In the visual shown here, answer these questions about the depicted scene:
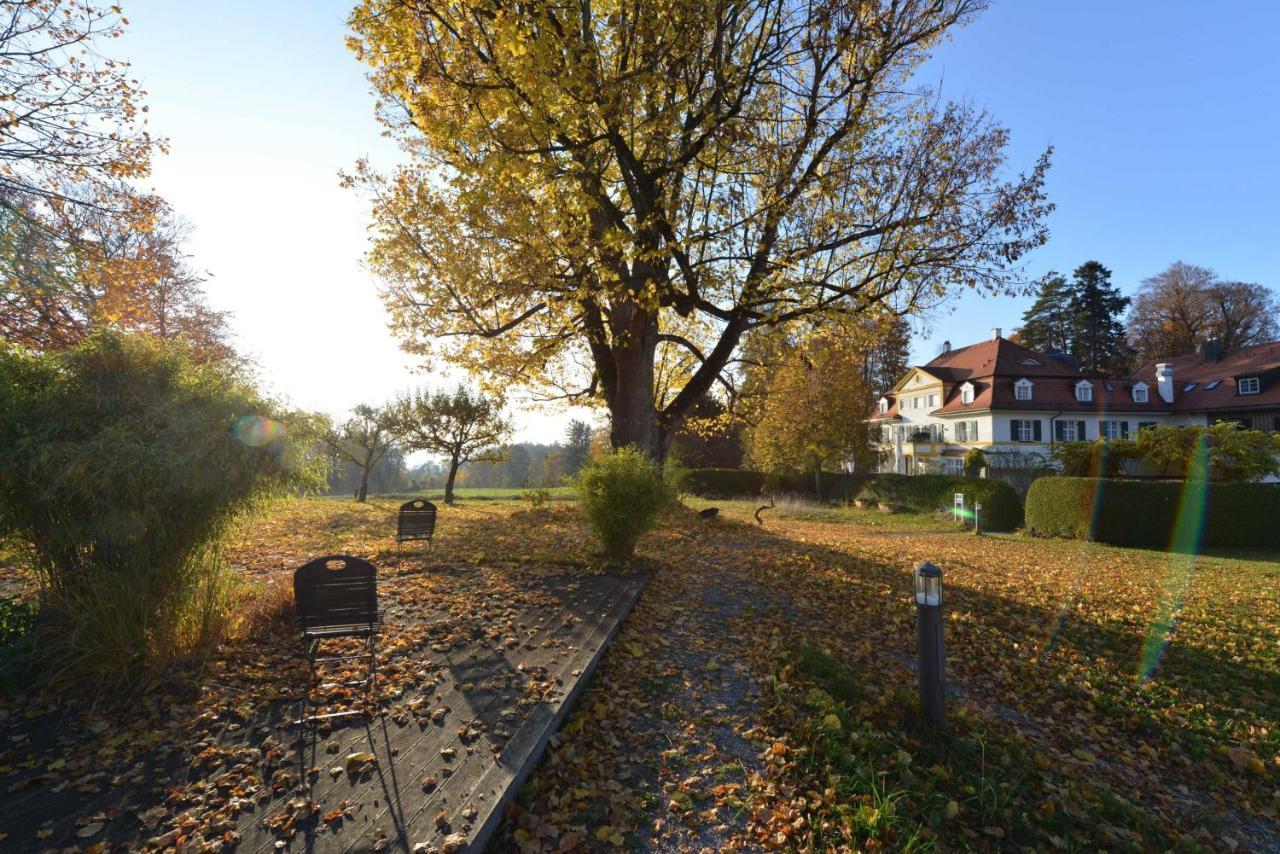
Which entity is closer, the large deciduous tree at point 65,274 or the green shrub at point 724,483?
the large deciduous tree at point 65,274

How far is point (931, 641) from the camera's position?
4.13 m

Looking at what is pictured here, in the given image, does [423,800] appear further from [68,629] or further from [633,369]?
[633,369]

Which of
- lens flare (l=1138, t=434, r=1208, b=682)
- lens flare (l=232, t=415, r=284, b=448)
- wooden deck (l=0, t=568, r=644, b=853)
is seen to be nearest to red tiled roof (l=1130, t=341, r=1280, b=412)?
Answer: lens flare (l=1138, t=434, r=1208, b=682)

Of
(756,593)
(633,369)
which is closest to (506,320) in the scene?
(633,369)

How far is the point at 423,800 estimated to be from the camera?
2.80m

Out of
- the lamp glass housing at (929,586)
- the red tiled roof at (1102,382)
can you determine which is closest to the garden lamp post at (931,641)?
the lamp glass housing at (929,586)

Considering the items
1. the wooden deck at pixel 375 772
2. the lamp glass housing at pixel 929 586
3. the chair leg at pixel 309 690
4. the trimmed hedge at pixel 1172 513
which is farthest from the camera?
the trimmed hedge at pixel 1172 513

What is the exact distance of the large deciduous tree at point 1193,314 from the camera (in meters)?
43.9

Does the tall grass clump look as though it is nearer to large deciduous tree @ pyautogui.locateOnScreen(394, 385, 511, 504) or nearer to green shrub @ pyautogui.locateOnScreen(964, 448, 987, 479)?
large deciduous tree @ pyautogui.locateOnScreen(394, 385, 511, 504)

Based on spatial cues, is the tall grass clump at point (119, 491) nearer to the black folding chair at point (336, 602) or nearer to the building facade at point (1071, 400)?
the black folding chair at point (336, 602)

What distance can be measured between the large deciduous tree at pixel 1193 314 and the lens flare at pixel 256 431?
5926 cm

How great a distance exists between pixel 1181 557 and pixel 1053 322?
4975 cm

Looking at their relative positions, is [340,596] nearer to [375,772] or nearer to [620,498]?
[375,772]

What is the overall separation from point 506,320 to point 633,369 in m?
3.65
